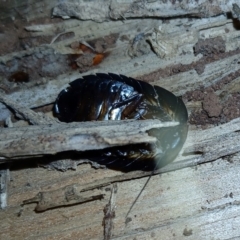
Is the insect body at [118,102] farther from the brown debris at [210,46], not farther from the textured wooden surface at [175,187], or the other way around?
the brown debris at [210,46]

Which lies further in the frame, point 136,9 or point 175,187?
point 136,9

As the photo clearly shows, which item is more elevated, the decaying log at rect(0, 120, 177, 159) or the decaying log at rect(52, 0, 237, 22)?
the decaying log at rect(52, 0, 237, 22)

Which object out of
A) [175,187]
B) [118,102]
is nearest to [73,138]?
[118,102]

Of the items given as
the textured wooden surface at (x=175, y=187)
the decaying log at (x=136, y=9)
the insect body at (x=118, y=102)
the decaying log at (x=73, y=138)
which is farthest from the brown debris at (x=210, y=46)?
the decaying log at (x=73, y=138)

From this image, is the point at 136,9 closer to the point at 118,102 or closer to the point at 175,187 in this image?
the point at 118,102

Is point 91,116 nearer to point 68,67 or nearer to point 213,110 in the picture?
point 68,67

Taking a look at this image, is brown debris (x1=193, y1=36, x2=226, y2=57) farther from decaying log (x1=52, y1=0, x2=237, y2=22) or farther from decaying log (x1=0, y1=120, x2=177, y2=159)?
decaying log (x1=0, y1=120, x2=177, y2=159)

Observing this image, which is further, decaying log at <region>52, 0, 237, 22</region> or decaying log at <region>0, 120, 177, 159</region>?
decaying log at <region>52, 0, 237, 22</region>

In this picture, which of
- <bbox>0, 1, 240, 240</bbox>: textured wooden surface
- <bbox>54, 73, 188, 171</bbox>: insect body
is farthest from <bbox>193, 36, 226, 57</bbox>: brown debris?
<bbox>54, 73, 188, 171</bbox>: insect body
